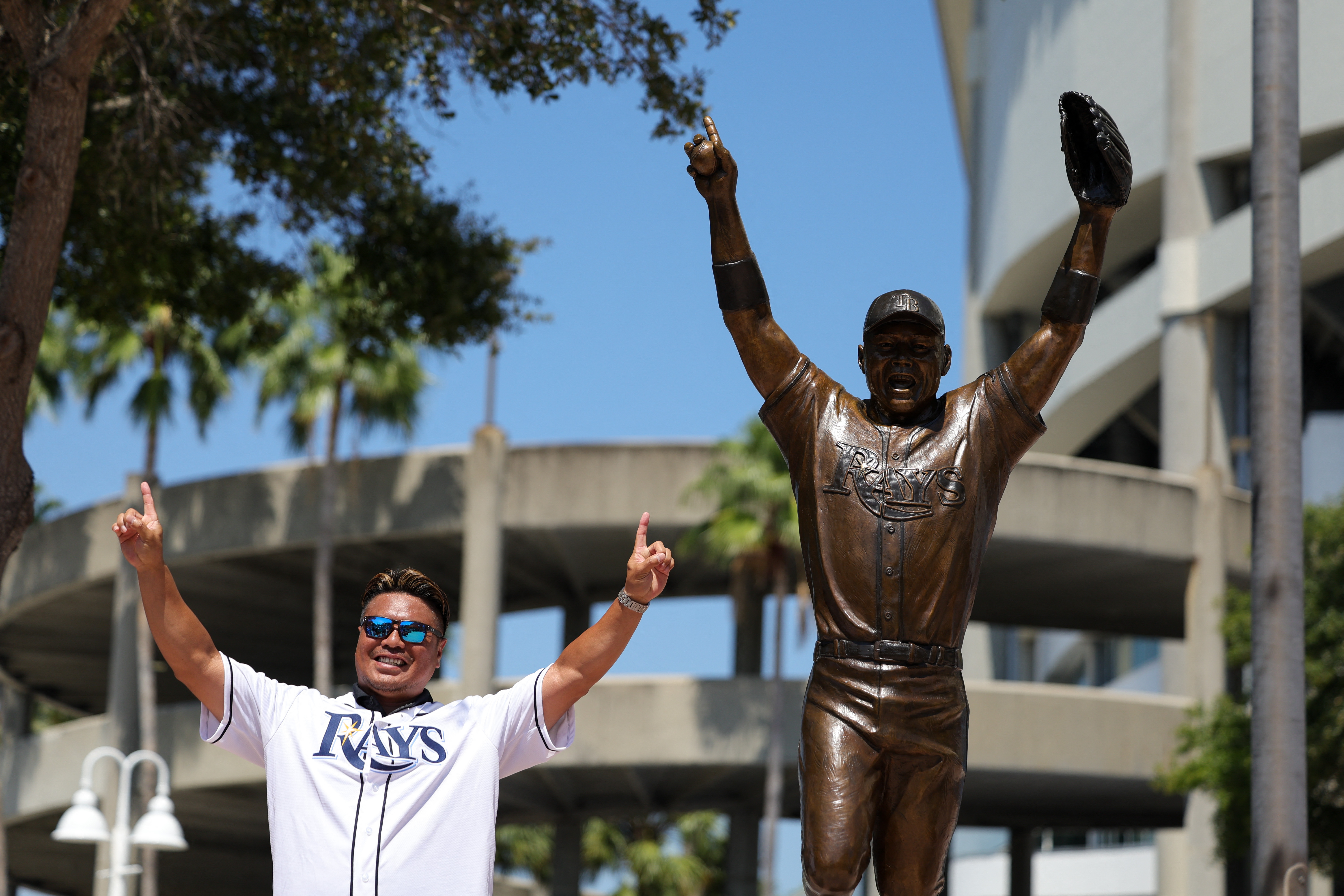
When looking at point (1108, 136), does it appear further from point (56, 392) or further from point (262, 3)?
point (56, 392)

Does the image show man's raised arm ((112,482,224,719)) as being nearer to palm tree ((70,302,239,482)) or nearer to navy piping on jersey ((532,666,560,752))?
navy piping on jersey ((532,666,560,752))

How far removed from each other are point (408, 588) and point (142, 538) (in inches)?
26.5

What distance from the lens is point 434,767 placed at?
165 inches

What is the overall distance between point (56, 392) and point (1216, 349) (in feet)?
68.7

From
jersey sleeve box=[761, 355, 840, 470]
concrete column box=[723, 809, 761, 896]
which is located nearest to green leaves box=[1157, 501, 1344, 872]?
concrete column box=[723, 809, 761, 896]

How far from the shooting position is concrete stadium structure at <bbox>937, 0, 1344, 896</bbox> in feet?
89.9

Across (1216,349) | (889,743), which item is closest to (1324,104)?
(1216,349)

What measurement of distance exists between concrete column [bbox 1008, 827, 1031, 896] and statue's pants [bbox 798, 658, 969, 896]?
28.9 metres

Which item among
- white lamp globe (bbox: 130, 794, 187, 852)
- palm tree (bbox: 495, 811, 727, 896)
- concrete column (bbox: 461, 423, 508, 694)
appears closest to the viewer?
white lamp globe (bbox: 130, 794, 187, 852)

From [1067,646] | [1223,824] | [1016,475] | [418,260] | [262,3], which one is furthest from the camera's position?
[1067,646]

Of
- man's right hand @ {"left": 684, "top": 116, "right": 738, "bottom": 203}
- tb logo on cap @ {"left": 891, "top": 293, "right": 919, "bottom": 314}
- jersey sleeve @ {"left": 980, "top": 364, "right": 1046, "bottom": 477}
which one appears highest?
man's right hand @ {"left": 684, "top": 116, "right": 738, "bottom": 203}

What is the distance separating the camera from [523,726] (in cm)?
435

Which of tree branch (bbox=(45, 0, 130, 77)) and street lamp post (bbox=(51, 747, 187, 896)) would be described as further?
street lamp post (bbox=(51, 747, 187, 896))

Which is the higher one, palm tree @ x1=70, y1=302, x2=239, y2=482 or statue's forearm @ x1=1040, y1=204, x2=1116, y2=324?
palm tree @ x1=70, y1=302, x2=239, y2=482
